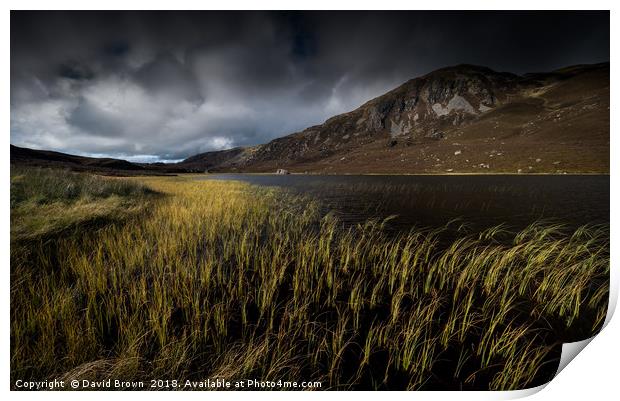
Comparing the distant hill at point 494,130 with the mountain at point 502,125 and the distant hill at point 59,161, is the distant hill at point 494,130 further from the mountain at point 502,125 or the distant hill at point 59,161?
the mountain at point 502,125

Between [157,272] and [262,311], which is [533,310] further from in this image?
[157,272]

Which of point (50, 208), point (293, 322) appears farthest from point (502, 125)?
point (50, 208)

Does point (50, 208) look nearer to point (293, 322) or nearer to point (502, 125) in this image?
point (293, 322)

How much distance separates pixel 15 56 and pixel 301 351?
729 centimetres

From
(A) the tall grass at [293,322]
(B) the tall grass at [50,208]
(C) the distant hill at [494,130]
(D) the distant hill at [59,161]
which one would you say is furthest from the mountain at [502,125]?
(D) the distant hill at [59,161]

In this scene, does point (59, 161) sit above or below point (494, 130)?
below

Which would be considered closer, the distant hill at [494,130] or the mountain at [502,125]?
the distant hill at [494,130]

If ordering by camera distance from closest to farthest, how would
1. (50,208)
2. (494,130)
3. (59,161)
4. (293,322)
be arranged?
(293,322) < (50,208) < (59,161) < (494,130)

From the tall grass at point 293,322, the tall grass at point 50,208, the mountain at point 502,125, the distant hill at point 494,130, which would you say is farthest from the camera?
the mountain at point 502,125

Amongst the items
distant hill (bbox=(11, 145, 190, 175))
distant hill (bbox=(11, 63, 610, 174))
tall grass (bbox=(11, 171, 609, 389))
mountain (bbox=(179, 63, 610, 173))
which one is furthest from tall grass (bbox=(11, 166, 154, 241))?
mountain (bbox=(179, 63, 610, 173))

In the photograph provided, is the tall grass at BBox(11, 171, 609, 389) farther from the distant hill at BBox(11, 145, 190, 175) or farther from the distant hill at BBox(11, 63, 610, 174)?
the distant hill at BBox(11, 63, 610, 174)

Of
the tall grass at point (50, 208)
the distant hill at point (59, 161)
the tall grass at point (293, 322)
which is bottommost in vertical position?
the tall grass at point (293, 322)
